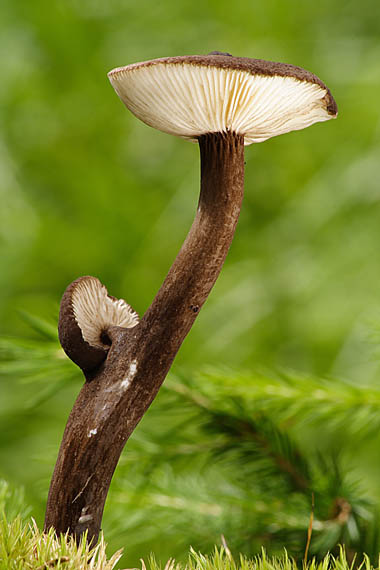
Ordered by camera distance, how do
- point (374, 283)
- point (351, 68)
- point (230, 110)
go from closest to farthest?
point (230, 110) → point (374, 283) → point (351, 68)

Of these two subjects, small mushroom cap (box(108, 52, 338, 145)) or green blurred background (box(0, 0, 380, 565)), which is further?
green blurred background (box(0, 0, 380, 565))

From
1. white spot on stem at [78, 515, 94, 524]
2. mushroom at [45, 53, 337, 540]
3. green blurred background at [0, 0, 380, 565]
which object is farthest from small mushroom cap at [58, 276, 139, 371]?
green blurred background at [0, 0, 380, 565]

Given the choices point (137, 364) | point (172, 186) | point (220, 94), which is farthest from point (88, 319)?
point (172, 186)

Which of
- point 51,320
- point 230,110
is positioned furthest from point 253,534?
point 230,110

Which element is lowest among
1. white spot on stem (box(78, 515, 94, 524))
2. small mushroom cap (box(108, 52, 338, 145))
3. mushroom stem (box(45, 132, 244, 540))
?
white spot on stem (box(78, 515, 94, 524))

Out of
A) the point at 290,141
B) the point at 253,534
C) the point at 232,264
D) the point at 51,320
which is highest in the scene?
the point at 290,141

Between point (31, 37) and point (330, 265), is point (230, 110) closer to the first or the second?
point (330, 265)

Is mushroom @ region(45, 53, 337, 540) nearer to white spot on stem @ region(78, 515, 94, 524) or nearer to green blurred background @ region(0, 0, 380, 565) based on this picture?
white spot on stem @ region(78, 515, 94, 524)

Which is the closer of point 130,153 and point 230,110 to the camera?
point 230,110

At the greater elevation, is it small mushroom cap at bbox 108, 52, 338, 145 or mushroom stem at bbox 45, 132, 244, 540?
small mushroom cap at bbox 108, 52, 338, 145
